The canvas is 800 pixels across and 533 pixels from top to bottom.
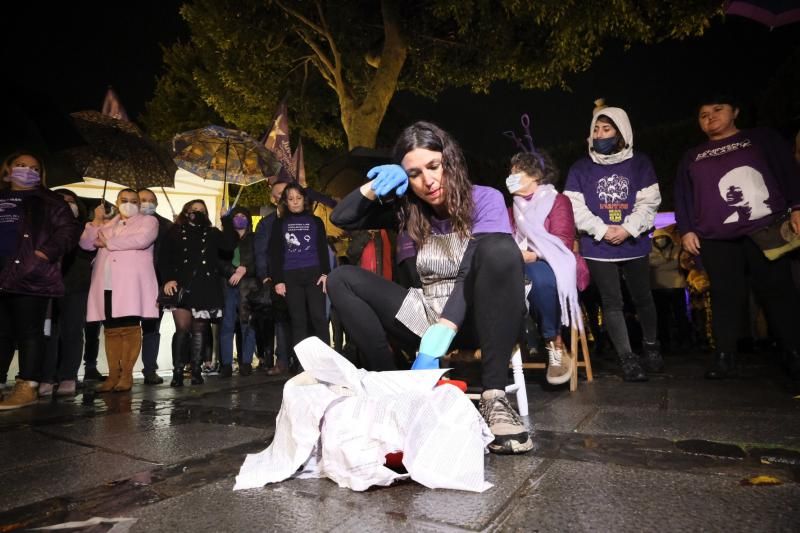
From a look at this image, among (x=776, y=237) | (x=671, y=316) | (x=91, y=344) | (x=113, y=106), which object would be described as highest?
(x=113, y=106)

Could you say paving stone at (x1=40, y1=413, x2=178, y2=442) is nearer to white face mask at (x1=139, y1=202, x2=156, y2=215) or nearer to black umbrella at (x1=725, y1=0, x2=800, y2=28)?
white face mask at (x1=139, y1=202, x2=156, y2=215)

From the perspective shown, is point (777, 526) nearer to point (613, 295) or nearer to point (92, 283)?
point (613, 295)

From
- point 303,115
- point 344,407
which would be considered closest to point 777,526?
point 344,407

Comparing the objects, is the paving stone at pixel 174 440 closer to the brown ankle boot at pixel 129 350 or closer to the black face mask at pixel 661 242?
the brown ankle boot at pixel 129 350

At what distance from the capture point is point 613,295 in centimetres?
382

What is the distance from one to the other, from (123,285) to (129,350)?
60cm

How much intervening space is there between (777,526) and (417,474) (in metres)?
0.85

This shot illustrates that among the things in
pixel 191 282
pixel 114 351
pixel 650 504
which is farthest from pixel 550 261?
pixel 114 351

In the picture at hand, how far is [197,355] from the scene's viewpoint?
5062 mm

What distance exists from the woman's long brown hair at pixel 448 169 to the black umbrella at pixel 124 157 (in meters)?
4.53

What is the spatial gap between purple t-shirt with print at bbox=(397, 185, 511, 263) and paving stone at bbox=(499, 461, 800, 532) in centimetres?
106

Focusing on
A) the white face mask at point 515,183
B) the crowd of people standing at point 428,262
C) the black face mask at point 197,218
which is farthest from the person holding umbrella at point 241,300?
the white face mask at point 515,183

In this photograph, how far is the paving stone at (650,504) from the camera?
116 centimetres

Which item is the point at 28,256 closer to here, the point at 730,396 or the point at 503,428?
the point at 503,428
